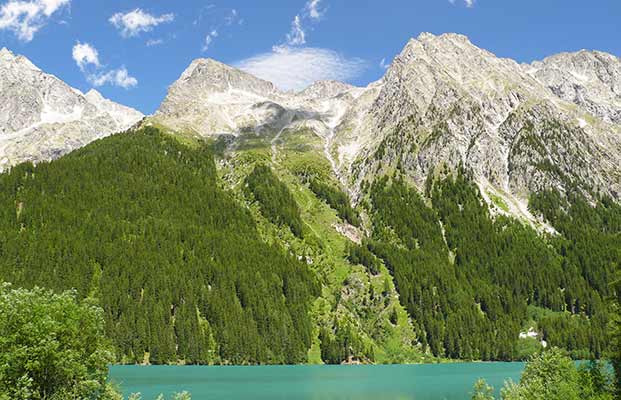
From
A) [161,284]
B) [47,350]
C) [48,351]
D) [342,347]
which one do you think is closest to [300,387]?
[48,351]

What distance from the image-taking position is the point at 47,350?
116ft

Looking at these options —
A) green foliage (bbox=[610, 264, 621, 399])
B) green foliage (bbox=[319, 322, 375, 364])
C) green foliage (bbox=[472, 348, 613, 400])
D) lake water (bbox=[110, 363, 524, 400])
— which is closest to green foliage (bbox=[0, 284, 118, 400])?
green foliage (bbox=[472, 348, 613, 400])

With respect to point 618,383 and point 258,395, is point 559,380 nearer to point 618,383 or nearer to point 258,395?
point 618,383

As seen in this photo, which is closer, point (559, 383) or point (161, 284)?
point (559, 383)

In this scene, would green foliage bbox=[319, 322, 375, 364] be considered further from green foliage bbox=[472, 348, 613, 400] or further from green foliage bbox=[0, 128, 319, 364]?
green foliage bbox=[472, 348, 613, 400]

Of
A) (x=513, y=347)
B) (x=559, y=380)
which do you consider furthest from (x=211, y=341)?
(x=559, y=380)

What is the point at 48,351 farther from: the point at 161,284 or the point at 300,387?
the point at 161,284

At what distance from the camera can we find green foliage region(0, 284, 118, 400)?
3503cm

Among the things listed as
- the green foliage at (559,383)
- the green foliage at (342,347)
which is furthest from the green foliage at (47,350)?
the green foliage at (342,347)

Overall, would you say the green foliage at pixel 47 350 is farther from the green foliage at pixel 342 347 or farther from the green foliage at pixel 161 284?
the green foliage at pixel 342 347

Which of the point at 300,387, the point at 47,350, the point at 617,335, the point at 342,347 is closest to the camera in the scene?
the point at 47,350

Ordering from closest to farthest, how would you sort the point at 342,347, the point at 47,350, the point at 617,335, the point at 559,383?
the point at 47,350, the point at 617,335, the point at 559,383, the point at 342,347

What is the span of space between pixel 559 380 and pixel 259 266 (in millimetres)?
145492

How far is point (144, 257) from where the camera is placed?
18400 cm
